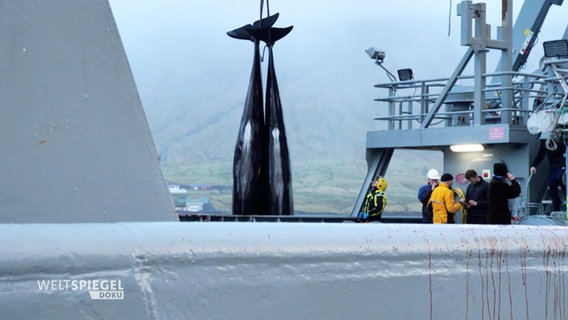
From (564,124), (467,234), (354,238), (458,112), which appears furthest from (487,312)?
(458,112)

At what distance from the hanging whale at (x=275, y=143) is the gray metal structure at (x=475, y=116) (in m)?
3.13

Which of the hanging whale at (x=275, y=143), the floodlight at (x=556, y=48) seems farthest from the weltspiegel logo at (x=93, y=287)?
the floodlight at (x=556, y=48)

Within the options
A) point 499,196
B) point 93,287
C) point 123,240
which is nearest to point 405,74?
point 499,196

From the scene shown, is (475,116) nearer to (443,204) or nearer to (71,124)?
(443,204)

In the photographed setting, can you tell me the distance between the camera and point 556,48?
16.5m

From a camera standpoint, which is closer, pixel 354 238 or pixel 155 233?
pixel 155 233

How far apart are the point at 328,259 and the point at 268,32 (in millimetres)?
12889

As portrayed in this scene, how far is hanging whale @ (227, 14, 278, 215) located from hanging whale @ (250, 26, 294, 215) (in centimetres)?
9

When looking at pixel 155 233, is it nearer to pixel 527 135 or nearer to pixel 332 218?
pixel 332 218

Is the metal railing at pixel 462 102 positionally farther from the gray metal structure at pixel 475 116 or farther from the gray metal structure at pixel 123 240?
the gray metal structure at pixel 123 240

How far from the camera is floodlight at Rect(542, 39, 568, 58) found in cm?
1634

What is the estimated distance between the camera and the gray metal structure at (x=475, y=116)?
16.2 meters

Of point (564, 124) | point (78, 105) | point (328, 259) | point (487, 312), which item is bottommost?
point (487, 312)

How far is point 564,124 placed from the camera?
14781mm
